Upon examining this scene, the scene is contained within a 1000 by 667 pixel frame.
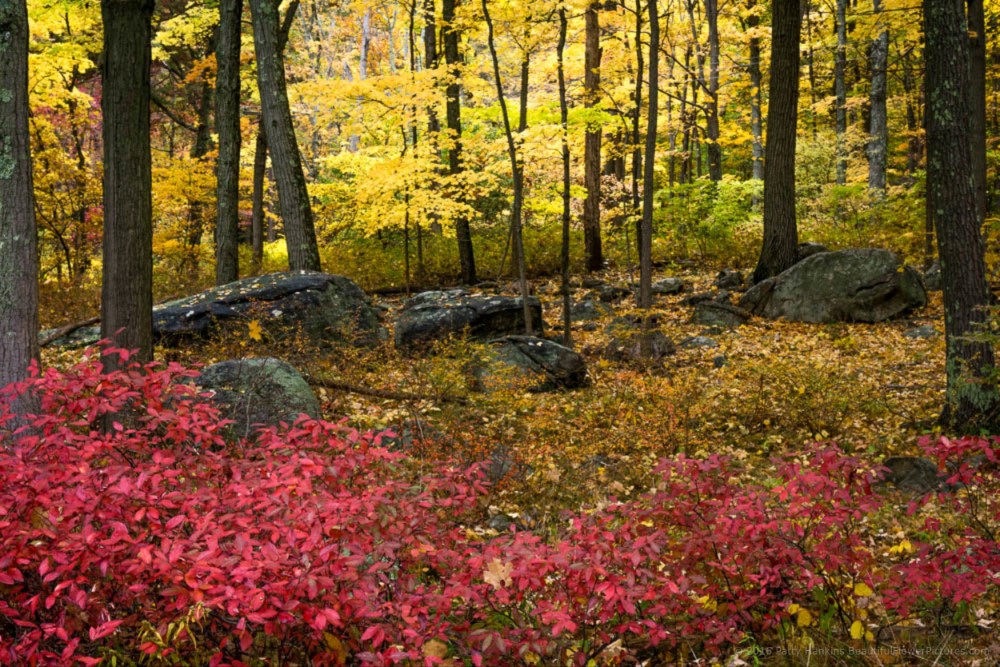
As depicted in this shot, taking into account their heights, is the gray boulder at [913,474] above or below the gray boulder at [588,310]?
below

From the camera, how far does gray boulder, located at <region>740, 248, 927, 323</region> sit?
1141 cm

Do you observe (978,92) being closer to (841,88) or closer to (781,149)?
(781,149)

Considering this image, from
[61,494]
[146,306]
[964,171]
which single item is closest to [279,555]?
[61,494]

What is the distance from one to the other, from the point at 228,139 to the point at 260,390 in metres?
7.12

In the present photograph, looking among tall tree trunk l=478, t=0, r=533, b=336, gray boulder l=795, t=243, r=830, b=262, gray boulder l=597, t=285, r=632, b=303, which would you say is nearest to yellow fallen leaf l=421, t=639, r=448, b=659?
tall tree trunk l=478, t=0, r=533, b=336

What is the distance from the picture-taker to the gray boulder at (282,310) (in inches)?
383

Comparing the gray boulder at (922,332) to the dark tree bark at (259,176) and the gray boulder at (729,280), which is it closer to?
the gray boulder at (729,280)

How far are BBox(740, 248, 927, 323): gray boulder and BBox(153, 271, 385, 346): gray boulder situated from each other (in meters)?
6.80

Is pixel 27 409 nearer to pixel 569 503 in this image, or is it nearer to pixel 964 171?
pixel 569 503

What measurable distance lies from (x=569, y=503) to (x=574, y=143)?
23.5ft

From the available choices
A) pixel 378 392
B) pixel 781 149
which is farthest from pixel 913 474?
pixel 781 149

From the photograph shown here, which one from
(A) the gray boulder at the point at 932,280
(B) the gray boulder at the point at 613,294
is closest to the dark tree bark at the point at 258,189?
(B) the gray boulder at the point at 613,294

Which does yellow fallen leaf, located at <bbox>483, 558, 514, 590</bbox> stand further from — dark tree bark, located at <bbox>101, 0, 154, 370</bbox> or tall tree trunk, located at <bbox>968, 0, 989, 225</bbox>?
tall tree trunk, located at <bbox>968, 0, 989, 225</bbox>

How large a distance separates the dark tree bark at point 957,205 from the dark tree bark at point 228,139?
33.5 ft
